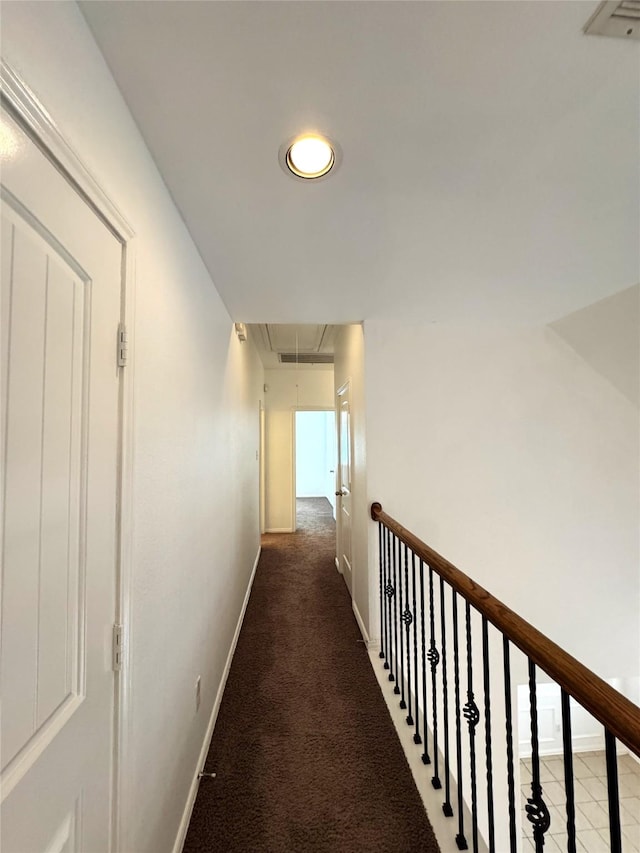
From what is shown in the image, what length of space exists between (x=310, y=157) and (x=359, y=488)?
2265 millimetres

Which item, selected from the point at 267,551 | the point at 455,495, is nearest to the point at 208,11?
the point at 455,495

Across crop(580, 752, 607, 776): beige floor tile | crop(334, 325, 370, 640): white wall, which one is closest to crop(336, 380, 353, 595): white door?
crop(334, 325, 370, 640): white wall

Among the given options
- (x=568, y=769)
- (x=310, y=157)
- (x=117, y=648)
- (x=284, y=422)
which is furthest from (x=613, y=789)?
(x=284, y=422)

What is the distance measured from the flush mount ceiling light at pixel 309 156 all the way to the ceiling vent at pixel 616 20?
0.62m

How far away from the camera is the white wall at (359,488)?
257 cm

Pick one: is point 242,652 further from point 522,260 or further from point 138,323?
point 522,260

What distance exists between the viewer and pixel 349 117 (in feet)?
3.18

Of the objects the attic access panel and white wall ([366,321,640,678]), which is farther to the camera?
the attic access panel

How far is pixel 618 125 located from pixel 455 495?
7.01 ft

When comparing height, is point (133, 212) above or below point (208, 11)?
below

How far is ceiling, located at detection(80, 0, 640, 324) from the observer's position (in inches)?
30.0

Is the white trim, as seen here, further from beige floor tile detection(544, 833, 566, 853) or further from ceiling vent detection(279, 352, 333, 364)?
beige floor tile detection(544, 833, 566, 853)

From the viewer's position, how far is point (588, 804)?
2.80 metres

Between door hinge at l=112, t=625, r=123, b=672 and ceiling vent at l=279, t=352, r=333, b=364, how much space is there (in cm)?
416
